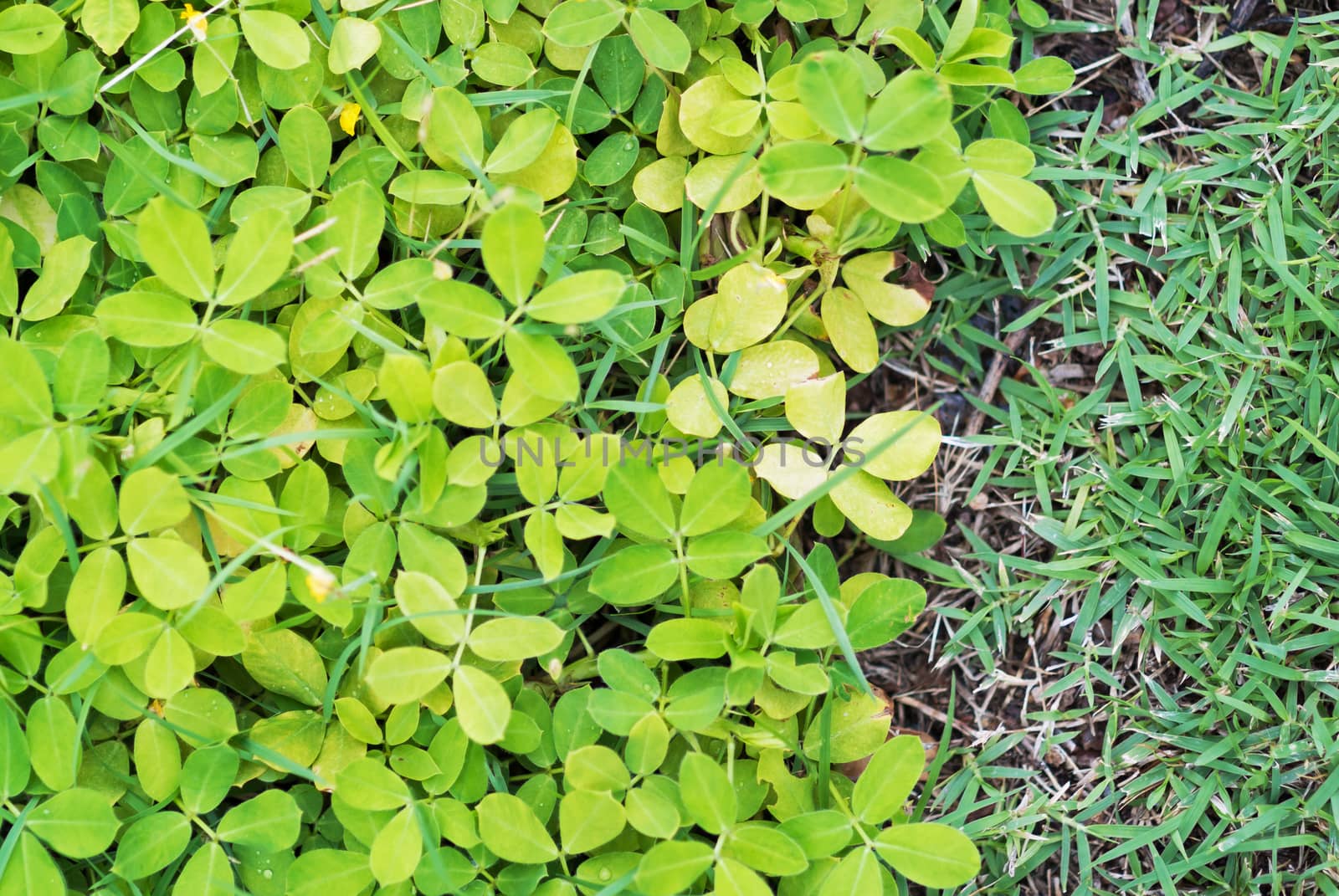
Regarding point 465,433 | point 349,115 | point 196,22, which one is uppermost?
point 196,22

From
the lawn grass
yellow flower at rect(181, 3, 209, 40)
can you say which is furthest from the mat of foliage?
the lawn grass

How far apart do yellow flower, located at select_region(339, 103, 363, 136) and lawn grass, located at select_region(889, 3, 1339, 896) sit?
1225mm

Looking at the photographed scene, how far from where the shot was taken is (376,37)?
1.81 metres

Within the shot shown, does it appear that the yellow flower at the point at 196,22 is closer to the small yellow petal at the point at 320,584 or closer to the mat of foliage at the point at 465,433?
the mat of foliage at the point at 465,433

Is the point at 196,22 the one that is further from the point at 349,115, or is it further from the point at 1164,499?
the point at 1164,499

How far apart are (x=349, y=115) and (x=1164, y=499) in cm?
176

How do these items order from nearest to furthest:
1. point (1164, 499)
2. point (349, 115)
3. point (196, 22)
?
point (196, 22) < point (349, 115) < point (1164, 499)

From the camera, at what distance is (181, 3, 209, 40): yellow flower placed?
1.74 meters

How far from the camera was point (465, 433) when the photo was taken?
1907 mm

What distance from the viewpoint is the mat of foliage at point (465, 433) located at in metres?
1.65

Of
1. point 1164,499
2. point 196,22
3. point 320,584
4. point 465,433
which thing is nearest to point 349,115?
point 196,22

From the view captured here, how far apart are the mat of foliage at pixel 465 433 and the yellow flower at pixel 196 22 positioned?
23mm

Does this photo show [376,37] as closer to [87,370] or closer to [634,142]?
[634,142]

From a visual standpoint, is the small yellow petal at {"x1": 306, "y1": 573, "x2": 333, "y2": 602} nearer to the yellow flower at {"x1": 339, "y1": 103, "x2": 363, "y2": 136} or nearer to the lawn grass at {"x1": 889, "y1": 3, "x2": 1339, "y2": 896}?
the yellow flower at {"x1": 339, "y1": 103, "x2": 363, "y2": 136}
